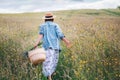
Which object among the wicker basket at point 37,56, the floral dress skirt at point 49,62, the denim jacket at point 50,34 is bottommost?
the floral dress skirt at point 49,62

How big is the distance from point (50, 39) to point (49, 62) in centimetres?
43

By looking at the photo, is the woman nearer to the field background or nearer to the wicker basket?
the field background

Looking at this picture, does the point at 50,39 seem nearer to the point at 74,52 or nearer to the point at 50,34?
the point at 50,34

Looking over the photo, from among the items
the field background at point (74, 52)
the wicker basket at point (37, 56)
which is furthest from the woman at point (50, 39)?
the wicker basket at point (37, 56)

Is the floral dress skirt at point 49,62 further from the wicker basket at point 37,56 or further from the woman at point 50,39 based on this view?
the wicker basket at point 37,56

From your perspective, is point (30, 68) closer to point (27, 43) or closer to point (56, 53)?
point (56, 53)

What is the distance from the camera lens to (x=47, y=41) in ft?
27.9

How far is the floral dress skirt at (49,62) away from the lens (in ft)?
27.8

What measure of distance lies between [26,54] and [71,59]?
3.02 ft

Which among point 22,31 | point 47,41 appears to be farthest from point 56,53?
point 22,31

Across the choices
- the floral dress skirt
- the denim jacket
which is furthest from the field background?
the denim jacket

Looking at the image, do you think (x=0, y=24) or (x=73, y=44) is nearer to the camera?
(x=73, y=44)

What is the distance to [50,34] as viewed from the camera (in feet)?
27.9

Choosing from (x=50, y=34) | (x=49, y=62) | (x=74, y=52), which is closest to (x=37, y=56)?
(x=49, y=62)
